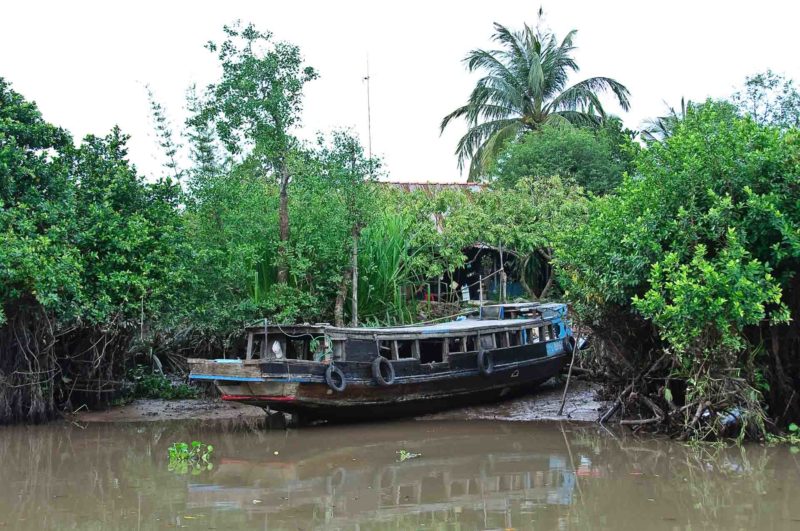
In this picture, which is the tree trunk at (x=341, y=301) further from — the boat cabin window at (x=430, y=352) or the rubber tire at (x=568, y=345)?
the rubber tire at (x=568, y=345)

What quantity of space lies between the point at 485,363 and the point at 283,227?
460cm

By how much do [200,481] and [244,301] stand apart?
18.3 feet

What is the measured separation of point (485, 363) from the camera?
1349 cm

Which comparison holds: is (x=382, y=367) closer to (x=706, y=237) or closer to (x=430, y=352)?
(x=430, y=352)

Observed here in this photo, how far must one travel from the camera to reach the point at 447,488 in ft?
28.5

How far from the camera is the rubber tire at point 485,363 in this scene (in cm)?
1338

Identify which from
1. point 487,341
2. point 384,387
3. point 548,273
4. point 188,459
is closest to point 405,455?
point 384,387

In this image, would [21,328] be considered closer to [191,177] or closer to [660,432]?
[191,177]

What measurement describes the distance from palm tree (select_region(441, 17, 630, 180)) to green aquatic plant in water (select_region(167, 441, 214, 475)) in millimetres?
17157

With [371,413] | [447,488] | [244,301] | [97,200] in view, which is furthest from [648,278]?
[97,200]

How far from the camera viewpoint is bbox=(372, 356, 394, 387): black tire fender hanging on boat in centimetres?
1231

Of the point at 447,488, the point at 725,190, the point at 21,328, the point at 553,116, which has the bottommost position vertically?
the point at 447,488

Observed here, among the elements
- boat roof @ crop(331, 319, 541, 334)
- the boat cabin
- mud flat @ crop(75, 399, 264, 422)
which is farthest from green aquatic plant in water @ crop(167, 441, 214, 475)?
mud flat @ crop(75, 399, 264, 422)

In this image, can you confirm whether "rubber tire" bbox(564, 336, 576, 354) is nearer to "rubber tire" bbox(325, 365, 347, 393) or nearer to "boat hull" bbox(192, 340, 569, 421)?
"boat hull" bbox(192, 340, 569, 421)
